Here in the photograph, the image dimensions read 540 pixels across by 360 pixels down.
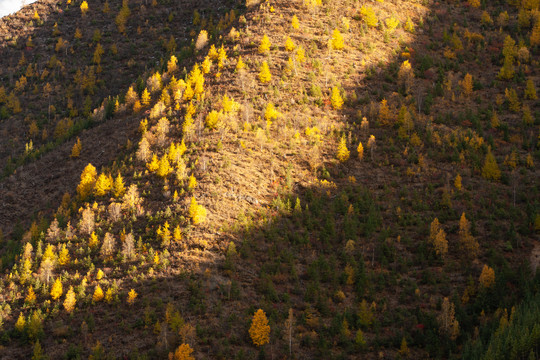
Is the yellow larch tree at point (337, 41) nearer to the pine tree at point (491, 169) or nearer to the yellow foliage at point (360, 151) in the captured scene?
the yellow foliage at point (360, 151)

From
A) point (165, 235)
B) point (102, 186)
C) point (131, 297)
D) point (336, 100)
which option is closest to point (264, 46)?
point (336, 100)

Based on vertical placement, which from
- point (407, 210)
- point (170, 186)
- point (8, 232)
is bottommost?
point (8, 232)

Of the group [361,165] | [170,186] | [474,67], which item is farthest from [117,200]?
[474,67]

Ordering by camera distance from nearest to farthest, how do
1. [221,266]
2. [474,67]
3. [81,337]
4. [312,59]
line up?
1. [81,337]
2. [221,266]
3. [312,59]
4. [474,67]

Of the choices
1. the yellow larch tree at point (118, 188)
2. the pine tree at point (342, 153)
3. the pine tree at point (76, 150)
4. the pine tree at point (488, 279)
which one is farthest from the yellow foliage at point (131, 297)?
the pine tree at point (76, 150)

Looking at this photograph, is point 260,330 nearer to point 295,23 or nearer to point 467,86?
point 467,86

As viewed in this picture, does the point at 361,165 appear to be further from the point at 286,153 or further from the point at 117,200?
the point at 117,200
